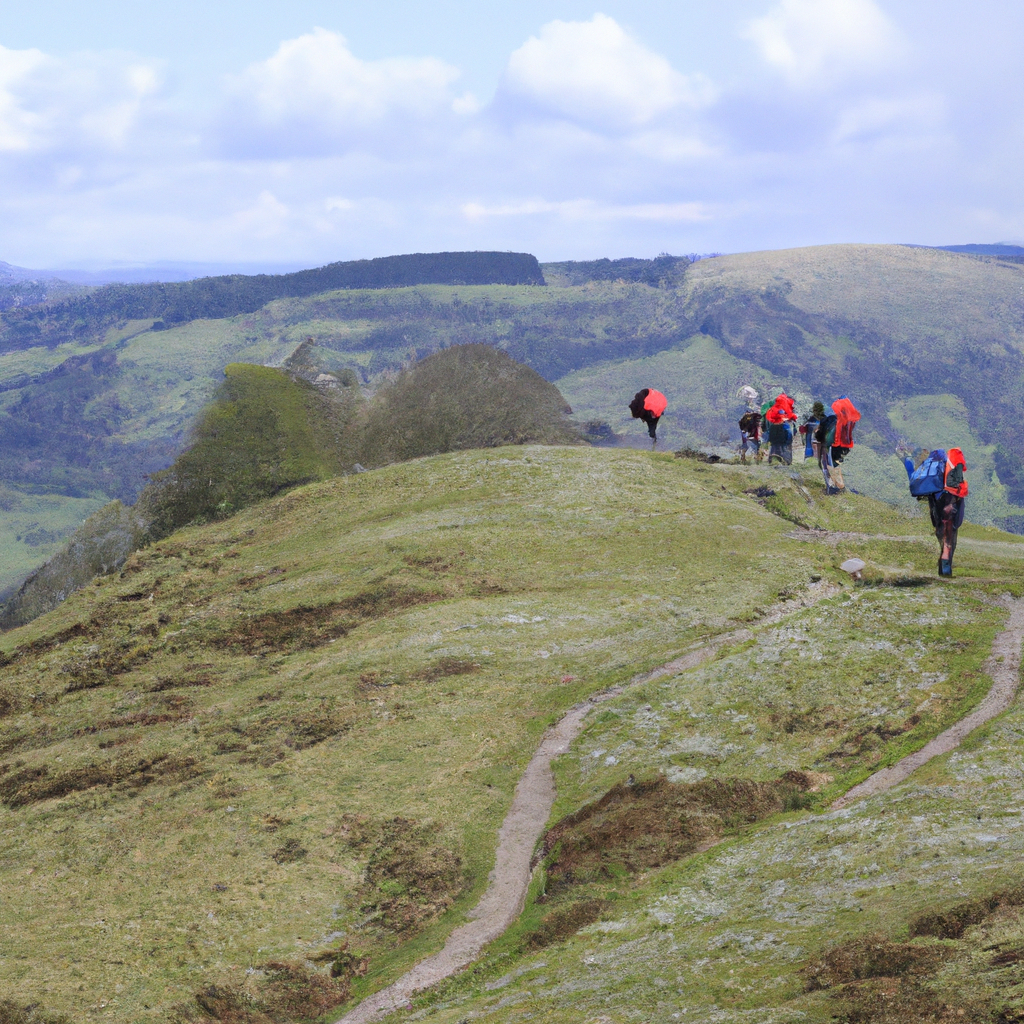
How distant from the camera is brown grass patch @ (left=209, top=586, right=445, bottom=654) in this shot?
56875 mm

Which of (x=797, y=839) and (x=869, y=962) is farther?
(x=797, y=839)

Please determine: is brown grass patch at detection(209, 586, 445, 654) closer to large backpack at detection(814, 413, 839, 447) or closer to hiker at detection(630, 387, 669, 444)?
hiker at detection(630, 387, 669, 444)

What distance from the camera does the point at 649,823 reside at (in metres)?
29.2

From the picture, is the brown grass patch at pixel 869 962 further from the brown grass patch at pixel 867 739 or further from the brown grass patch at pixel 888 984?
the brown grass patch at pixel 867 739

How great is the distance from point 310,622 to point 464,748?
23.6 metres

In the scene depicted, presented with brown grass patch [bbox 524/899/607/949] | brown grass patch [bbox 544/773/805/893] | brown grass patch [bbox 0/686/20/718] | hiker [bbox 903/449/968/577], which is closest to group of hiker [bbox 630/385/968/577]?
hiker [bbox 903/449/968/577]

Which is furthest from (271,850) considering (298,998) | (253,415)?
(253,415)

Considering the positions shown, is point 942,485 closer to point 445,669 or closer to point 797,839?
point 797,839

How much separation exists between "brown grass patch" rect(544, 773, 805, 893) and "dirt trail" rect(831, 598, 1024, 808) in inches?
98.0

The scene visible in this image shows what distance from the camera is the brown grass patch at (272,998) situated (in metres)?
22.9

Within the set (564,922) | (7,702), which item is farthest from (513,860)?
(7,702)

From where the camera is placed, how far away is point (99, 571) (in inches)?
3959

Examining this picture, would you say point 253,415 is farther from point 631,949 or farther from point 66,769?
point 631,949

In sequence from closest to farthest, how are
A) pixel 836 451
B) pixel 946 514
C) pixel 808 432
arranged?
1. pixel 946 514
2. pixel 836 451
3. pixel 808 432
